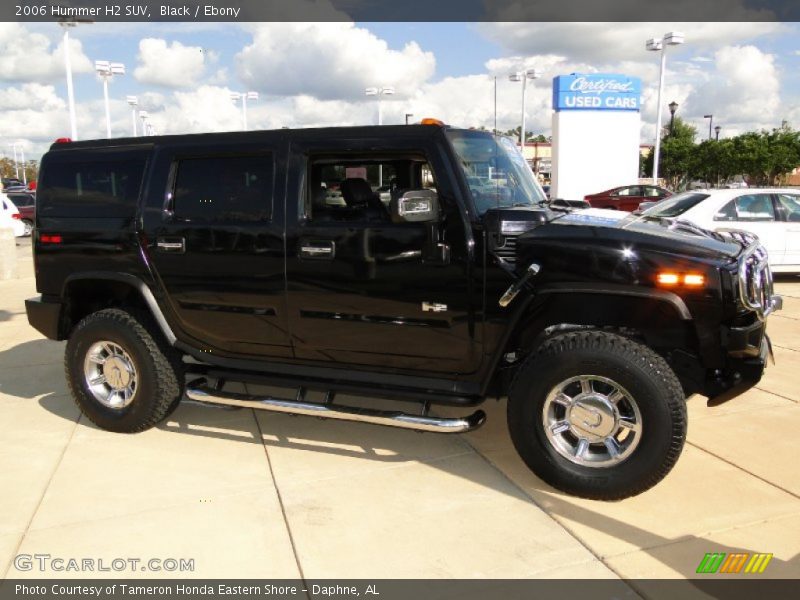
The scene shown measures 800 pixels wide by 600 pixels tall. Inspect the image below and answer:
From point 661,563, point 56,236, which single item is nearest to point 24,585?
point 56,236

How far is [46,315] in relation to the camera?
15.6 feet

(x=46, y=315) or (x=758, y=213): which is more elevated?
(x=758, y=213)

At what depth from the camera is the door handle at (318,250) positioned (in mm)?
3934

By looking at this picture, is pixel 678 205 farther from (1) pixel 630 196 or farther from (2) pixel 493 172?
(1) pixel 630 196

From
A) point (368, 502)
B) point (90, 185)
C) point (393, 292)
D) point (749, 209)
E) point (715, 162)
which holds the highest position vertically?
point (715, 162)

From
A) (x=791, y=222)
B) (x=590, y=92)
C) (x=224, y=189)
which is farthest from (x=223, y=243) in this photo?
(x=590, y=92)

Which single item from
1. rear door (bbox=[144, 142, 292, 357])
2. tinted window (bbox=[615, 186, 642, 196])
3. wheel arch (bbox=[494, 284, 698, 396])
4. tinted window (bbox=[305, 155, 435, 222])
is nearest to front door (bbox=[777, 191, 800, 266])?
wheel arch (bbox=[494, 284, 698, 396])

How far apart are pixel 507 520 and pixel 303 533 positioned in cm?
104

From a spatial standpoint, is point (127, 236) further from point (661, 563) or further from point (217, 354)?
point (661, 563)

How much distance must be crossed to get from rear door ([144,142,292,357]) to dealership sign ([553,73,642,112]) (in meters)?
28.2

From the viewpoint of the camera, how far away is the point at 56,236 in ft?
15.3

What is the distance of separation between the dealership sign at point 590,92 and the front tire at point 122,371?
28.5 meters

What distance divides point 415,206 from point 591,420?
4.79 ft

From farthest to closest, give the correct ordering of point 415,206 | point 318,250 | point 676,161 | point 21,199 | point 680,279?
point 676,161 → point 21,199 → point 318,250 → point 415,206 → point 680,279
